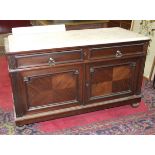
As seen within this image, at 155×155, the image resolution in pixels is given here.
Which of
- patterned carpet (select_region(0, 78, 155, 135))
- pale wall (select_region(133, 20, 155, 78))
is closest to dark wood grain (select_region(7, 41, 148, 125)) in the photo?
patterned carpet (select_region(0, 78, 155, 135))

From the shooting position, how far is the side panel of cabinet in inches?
73.3

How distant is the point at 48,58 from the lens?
182 cm

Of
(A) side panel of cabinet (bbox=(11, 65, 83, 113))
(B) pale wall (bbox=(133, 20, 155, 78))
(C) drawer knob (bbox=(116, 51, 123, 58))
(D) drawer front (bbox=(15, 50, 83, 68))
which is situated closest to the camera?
(D) drawer front (bbox=(15, 50, 83, 68))

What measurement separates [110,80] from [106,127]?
0.46m

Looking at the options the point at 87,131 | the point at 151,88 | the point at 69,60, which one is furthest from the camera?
the point at 151,88

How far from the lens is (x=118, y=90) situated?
2.26 metres

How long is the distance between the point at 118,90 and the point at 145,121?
1.35 ft

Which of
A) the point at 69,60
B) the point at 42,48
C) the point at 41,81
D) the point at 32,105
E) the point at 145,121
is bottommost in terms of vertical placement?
the point at 145,121

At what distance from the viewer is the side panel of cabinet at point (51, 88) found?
186cm

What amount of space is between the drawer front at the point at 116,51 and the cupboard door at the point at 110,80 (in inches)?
2.8

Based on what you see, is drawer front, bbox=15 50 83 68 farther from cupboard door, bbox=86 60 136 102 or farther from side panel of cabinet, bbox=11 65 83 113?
cupboard door, bbox=86 60 136 102

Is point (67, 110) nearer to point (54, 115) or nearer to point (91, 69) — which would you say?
point (54, 115)

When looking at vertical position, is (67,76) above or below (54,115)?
above

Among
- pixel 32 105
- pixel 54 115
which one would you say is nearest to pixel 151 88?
pixel 54 115
